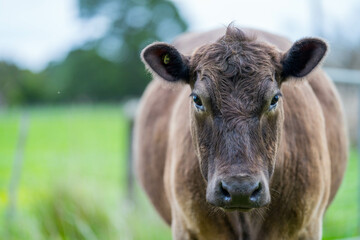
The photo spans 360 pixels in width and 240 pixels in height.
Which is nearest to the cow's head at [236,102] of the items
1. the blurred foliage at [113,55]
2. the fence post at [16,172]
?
the fence post at [16,172]

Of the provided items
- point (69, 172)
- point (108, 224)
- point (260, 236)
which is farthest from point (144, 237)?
point (260, 236)

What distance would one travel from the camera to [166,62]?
143 inches

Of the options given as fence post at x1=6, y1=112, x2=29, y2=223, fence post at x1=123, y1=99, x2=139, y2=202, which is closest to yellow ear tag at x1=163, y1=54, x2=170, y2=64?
fence post at x1=6, y1=112, x2=29, y2=223

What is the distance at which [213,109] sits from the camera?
3242 millimetres

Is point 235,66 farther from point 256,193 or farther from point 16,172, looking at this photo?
point 16,172

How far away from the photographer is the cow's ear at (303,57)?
136 inches

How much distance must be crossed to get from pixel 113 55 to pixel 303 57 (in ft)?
134

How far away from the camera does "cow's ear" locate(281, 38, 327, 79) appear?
346cm

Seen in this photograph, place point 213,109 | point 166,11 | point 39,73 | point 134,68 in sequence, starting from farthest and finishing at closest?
point 166,11 < point 134,68 < point 39,73 < point 213,109

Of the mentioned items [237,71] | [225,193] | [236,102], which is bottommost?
[225,193]

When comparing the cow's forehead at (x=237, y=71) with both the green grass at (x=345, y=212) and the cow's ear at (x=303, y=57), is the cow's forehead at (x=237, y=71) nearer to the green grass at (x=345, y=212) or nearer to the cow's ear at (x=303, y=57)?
the cow's ear at (x=303, y=57)

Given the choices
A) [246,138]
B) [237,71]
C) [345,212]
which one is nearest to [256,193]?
[246,138]

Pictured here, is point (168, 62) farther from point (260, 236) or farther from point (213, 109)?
point (260, 236)

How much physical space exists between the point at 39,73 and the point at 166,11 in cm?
1772
